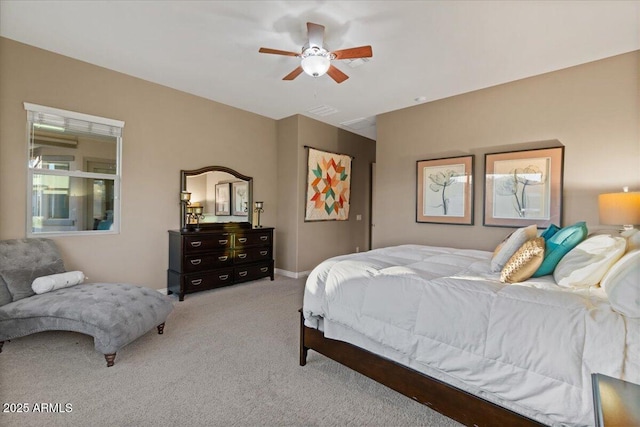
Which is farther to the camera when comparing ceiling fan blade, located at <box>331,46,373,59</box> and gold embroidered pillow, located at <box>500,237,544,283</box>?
ceiling fan blade, located at <box>331,46,373,59</box>

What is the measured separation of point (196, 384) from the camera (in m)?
Result: 2.04

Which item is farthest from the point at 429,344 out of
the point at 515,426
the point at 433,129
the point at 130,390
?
the point at 433,129

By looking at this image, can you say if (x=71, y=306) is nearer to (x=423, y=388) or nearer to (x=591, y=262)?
(x=423, y=388)

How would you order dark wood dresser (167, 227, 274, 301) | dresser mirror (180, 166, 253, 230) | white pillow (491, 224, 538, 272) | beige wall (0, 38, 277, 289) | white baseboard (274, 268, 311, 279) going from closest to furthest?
white pillow (491, 224, 538, 272)
beige wall (0, 38, 277, 289)
dark wood dresser (167, 227, 274, 301)
dresser mirror (180, 166, 253, 230)
white baseboard (274, 268, 311, 279)

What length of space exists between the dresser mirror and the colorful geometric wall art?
1.08m

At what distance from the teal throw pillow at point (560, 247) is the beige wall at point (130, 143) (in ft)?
13.8

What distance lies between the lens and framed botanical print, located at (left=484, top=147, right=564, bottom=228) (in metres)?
3.36

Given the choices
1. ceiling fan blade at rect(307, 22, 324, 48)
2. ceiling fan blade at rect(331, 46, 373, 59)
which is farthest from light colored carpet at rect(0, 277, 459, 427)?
ceiling fan blade at rect(307, 22, 324, 48)

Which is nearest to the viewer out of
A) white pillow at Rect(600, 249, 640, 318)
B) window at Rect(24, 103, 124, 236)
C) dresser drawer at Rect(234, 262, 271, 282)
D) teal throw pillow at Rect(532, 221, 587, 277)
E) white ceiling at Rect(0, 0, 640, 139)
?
white pillow at Rect(600, 249, 640, 318)

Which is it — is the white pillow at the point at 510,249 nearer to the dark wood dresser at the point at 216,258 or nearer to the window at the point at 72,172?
the dark wood dresser at the point at 216,258

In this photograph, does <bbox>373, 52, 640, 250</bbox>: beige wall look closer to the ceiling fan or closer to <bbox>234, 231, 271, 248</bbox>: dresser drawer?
<bbox>234, 231, 271, 248</bbox>: dresser drawer

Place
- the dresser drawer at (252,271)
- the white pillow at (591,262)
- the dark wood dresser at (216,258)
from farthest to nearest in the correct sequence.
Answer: the dresser drawer at (252,271) < the dark wood dresser at (216,258) < the white pillow at (591,262)

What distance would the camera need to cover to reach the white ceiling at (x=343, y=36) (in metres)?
2.39

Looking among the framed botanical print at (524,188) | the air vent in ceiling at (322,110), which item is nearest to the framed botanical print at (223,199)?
the air vent in ceiling at (322,110)
